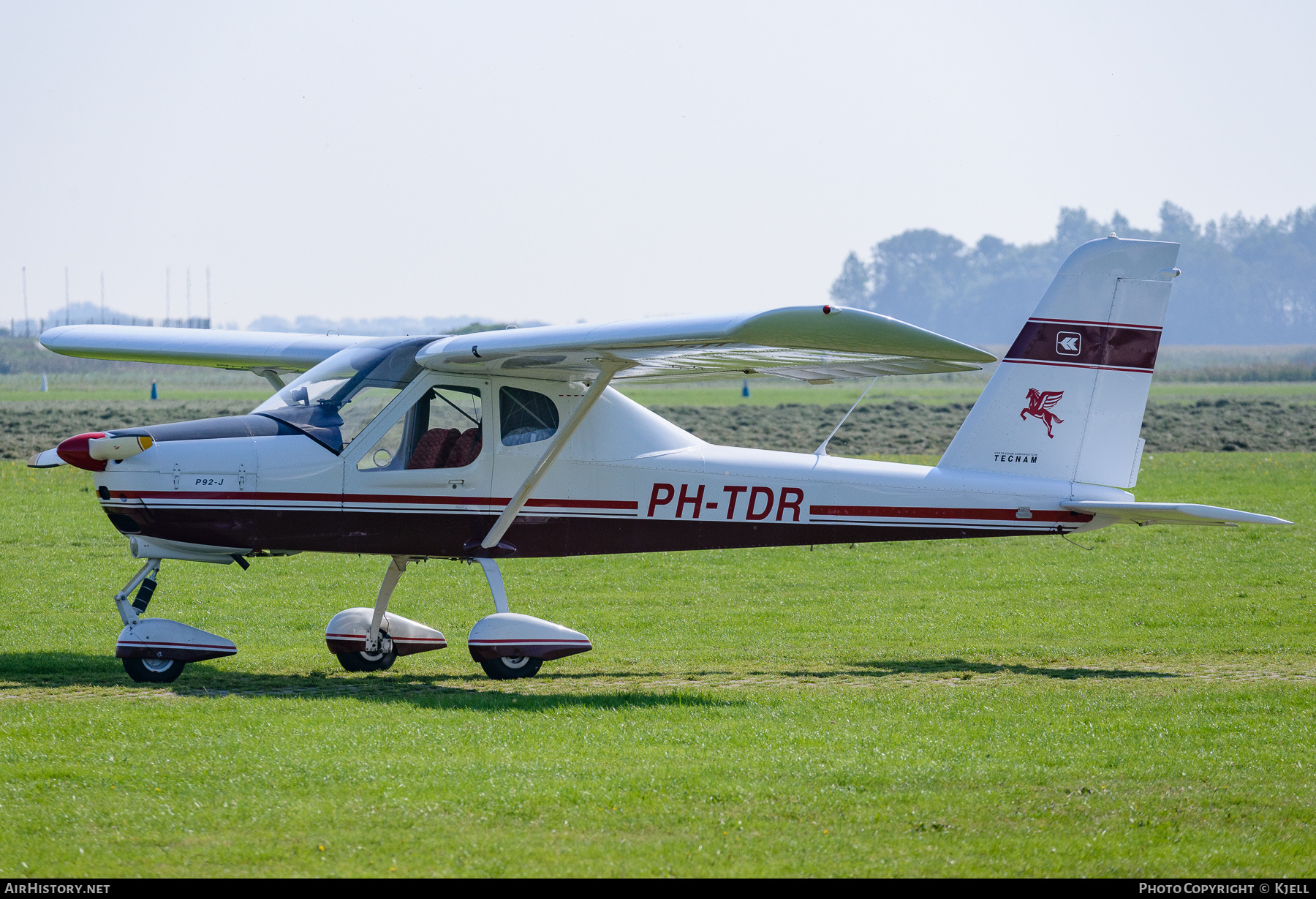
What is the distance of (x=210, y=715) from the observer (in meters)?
8.33

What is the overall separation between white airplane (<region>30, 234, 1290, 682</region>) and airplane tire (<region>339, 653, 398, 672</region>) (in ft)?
0.06

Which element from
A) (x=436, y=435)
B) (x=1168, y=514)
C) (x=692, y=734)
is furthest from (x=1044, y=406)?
(x=436, y=435)

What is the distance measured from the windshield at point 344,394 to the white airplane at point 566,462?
2cm

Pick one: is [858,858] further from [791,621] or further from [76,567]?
[76,567]

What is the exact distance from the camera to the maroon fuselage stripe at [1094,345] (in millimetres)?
11414

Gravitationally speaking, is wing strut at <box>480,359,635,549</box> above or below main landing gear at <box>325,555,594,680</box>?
above

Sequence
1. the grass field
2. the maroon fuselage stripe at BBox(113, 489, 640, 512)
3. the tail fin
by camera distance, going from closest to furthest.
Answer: the grass field < the maroon fuselage stripe at BBox(113, 489, 640, 512) < the tail fin

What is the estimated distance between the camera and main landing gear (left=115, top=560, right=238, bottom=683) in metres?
9.46

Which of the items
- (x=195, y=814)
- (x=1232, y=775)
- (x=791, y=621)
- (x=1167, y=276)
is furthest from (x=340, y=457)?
(x=1167, y=276)

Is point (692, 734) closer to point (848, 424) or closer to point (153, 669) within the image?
point (153, 669)

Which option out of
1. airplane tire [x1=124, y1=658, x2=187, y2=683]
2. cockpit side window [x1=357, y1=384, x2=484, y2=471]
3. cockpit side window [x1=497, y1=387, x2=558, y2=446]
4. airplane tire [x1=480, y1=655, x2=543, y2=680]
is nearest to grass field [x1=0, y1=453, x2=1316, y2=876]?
airplane tire [x1=480, y1=655, x2=543, y2=680]

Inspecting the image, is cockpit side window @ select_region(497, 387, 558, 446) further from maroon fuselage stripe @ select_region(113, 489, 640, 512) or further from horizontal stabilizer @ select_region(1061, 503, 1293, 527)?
horizontal stabilizer @ select_region(1061, 503, 1293, 527)

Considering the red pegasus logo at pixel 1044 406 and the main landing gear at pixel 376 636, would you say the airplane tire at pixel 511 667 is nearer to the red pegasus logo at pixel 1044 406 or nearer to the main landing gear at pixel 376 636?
the main landing gear at pixel 376 636

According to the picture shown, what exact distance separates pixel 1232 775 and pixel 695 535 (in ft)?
16.8
